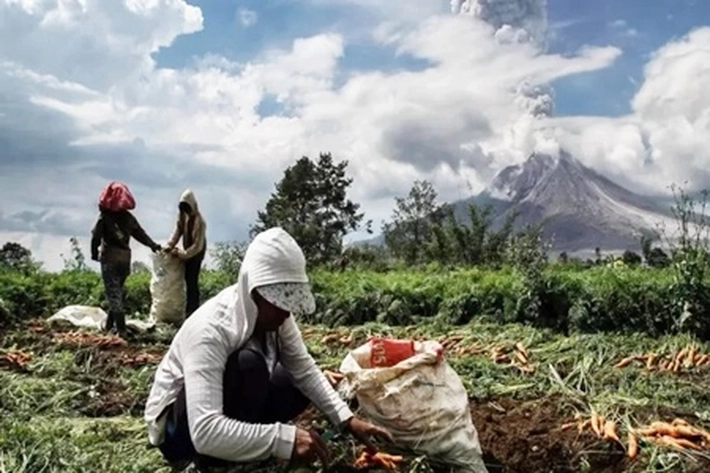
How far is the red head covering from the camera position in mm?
8758

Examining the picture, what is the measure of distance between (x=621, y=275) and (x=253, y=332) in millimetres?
6874

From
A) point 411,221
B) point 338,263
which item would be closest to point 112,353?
point 338,263

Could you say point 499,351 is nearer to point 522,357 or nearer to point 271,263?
point 522,357

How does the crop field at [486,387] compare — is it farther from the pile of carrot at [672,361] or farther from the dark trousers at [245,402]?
the dark trousers at [245,402]

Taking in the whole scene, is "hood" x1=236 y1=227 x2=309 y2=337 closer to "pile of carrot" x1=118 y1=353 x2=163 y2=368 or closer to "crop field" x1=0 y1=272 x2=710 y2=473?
"crop field" x1=0 y1=272 x2=710 y2=473

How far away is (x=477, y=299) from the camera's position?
32.6 feet

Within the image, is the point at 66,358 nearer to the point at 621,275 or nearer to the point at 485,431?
the point at 485,431

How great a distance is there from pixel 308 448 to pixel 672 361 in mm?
4535

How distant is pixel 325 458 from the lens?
3.45m

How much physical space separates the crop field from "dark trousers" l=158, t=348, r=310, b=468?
0.22 metres

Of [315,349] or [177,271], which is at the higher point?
[177,271]

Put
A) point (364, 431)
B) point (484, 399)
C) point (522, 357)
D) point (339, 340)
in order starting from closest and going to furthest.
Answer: point (364, 431), point (484, 399), point (522, 357), point (339, 340)

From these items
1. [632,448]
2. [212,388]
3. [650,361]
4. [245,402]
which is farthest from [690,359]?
[212,388]

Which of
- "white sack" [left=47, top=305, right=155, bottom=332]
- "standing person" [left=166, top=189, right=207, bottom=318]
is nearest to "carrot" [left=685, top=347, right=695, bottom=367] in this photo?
"standing person" [left=166, top=189, right=207, bottom=318]
